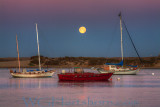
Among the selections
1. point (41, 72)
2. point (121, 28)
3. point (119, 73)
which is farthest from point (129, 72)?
point (41, 72)

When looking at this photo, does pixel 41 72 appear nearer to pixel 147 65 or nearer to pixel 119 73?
pixel 119 73

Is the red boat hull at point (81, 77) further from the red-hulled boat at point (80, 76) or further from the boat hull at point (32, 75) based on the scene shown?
the boat hull at point (32, 75)

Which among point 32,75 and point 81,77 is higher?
point 32,75

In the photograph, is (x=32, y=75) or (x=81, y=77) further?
(x=32, y=75)

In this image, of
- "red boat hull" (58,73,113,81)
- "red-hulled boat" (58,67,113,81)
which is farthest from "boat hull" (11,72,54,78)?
"red boat hull" (58,73,113,81)

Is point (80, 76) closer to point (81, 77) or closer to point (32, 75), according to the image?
point (81, 77)

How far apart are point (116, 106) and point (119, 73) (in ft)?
199

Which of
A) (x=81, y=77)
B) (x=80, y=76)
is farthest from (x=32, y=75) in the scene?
(x=81, y=77)

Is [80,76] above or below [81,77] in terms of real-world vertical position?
above

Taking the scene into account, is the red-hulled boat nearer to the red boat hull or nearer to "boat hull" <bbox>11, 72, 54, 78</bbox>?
the red boat hull

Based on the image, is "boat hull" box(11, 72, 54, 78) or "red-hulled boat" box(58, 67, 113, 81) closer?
"red-hulled boat" box(58, 67, 113, 81)

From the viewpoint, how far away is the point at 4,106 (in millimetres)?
29312

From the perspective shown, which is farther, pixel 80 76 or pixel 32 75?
pixel 32 75

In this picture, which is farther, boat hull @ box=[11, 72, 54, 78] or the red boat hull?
boat hull @ box=[11, 72, 54, 78]
